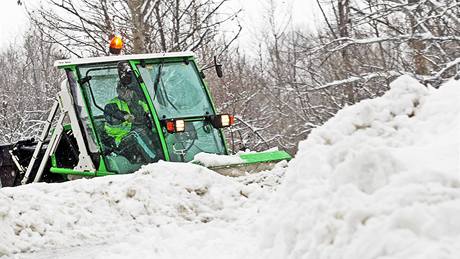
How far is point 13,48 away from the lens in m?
44.5

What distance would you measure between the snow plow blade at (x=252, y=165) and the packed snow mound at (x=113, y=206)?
23.9 inches

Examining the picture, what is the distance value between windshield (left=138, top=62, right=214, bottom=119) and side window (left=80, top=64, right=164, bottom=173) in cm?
21

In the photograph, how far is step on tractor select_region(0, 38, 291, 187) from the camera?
743 centimetres

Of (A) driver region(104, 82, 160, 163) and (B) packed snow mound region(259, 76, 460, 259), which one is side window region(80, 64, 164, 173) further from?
(B) packed snow mound region(259, 76, 460, 259)

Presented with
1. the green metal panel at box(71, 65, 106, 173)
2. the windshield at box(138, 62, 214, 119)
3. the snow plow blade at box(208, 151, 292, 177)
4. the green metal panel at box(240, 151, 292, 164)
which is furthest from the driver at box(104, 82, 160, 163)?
the green metal panel at box(240, 151, 292, 164)

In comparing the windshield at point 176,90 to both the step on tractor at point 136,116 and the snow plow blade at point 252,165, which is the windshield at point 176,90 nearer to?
the step on tractor at point 136,116

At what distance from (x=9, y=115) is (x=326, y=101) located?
17.6m

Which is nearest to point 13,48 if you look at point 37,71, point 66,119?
point 37,71

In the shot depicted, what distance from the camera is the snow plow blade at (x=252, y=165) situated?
7125mm

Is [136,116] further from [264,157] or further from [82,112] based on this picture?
[264,157]

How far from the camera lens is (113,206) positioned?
227 inches

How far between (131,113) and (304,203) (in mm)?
4807

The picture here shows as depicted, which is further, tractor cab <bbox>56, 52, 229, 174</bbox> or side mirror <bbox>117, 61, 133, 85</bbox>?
tractor cab <bbox>56, 52, 229, 174</bbox>

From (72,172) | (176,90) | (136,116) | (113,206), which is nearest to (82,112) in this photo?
(136,116)
